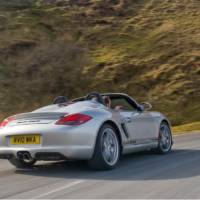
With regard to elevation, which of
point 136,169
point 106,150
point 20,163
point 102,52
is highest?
point 102,52

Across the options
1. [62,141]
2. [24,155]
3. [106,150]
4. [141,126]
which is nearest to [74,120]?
[62,141]

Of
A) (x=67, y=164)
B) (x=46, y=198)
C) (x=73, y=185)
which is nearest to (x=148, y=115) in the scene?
(x=67, y=164)

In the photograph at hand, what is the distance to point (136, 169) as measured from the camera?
33.2 ft

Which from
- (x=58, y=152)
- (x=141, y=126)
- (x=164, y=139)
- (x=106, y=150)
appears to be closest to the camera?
(x=58, y=152)

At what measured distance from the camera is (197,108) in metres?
34.5

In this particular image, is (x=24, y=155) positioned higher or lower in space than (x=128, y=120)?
lower

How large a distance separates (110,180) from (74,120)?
1217 millimetres

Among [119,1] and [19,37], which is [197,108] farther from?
[119,1]

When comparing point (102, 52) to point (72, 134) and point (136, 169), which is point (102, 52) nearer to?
point (136, 169)

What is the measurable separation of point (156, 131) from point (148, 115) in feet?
1.40

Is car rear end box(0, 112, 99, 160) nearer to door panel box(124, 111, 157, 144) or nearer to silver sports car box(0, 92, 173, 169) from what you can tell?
silver sports car box(0, 92, 173, 169)

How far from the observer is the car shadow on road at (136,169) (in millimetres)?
9368

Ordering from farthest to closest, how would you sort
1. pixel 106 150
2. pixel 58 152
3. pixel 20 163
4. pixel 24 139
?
pixel 20 163 < pixel 106 150 < pixel 24 139 < pixel 58 152

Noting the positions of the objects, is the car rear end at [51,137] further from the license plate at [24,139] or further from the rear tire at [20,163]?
the rear tire at [20,163]
